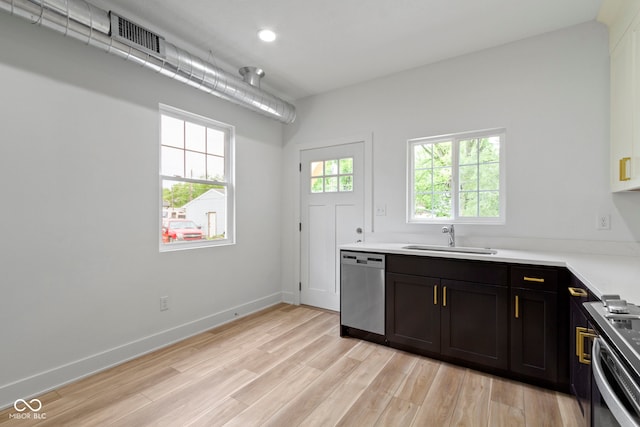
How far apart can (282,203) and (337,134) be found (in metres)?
1.23

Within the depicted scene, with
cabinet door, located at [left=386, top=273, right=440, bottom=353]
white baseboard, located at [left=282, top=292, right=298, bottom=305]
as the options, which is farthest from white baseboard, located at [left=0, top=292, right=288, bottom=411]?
cabinet door, located at [left=386, top=273, right=440, bottom=353]

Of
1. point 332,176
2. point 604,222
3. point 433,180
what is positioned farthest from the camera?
point 332,176

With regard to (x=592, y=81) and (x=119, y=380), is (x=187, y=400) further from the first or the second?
(x=592, y=81)

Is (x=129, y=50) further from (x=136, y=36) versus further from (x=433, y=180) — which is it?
(x=433, y=180)

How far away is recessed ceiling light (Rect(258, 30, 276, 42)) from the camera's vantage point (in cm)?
262

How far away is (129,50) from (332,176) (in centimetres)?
238

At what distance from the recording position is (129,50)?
233 centimetres

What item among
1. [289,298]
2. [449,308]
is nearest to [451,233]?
[449,308]

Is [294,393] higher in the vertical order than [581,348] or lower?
lower

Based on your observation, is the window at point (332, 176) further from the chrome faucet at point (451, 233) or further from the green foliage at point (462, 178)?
the chrome faucet at point (451, 233)

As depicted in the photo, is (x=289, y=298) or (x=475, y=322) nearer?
(x=475, y=322)

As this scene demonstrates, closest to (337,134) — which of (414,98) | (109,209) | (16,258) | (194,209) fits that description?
(414,98)

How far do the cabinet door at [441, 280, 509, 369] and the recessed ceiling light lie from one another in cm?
256

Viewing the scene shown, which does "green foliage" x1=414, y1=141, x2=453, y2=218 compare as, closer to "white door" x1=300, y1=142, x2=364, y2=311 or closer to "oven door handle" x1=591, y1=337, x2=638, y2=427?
"white door" x1=300, y1=142, x2=364, y2=311
